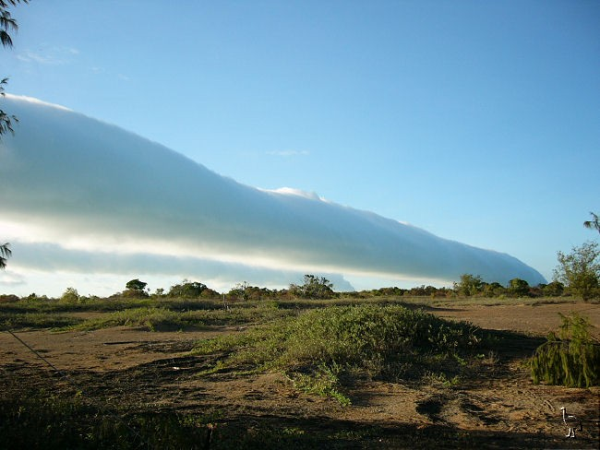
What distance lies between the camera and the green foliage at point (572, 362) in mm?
7546

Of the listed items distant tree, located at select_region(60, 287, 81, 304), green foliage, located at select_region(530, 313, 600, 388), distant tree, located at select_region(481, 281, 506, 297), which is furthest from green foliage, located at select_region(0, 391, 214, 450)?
distant tree, located at select_region(481, 281, 506, 297)

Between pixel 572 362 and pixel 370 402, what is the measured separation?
3370 mm

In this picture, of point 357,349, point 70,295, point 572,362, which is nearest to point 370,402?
point 357,349

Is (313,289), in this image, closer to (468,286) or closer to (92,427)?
(468,286)

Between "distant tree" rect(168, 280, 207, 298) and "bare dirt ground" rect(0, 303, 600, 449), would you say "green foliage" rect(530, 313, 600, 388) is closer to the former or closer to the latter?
"bare dirt ground" rect(0, 303, 600, 449)

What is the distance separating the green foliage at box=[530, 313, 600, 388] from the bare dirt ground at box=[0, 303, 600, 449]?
28 cm

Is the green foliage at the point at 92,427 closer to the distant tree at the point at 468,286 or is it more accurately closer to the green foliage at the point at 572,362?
the green foliage at the point at 572,362

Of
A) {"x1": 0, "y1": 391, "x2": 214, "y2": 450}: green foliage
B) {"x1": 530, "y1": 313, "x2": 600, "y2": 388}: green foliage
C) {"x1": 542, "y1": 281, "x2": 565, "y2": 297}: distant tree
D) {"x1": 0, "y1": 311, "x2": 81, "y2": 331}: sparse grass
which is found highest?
{"x1": 542, "y1": 281, "x2": 565, "y2": 297}: distant tree

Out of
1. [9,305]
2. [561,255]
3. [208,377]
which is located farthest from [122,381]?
[561,255]

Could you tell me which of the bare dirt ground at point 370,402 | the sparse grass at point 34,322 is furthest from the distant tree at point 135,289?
the bare dirt ground at point 370,402

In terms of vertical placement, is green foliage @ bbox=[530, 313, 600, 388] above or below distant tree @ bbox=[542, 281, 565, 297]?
below

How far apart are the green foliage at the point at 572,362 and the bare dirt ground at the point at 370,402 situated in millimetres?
280

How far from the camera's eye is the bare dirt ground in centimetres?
570

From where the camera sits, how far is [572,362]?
7742 millimetres
